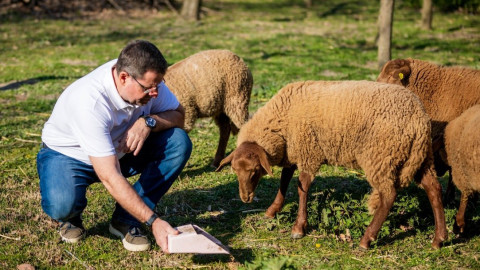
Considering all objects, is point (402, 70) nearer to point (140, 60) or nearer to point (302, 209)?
point (302, 209)

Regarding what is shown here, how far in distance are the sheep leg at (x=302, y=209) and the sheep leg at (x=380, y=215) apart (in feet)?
1.71

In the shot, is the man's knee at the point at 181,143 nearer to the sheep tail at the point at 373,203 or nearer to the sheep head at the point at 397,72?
the sheep tail at the point at 373,203

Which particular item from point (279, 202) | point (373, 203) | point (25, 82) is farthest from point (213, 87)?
point (25, 82)

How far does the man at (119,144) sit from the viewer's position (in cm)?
360

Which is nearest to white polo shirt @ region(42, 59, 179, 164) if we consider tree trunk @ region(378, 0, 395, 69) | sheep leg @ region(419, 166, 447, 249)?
sheep leg @ region(419, 166, 447, 249)

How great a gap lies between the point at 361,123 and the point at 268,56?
800cm

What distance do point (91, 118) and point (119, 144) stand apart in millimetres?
456

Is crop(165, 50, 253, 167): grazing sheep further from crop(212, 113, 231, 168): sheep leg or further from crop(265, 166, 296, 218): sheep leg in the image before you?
crop(265, 166, 296, 218): sheep leg

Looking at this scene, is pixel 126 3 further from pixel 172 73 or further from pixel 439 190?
Answer: pixel 439 190

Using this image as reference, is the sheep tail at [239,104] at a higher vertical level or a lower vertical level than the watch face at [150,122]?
lower

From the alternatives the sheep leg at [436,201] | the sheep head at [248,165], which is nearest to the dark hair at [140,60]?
the sheep head at [248,165]

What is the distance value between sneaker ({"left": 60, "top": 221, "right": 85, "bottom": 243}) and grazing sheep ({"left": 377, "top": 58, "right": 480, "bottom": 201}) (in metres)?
3.79

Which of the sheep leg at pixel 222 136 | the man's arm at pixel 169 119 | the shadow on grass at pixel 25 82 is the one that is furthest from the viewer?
the shadow on grass at pixel 25 82

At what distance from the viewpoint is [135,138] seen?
4.04 metres
